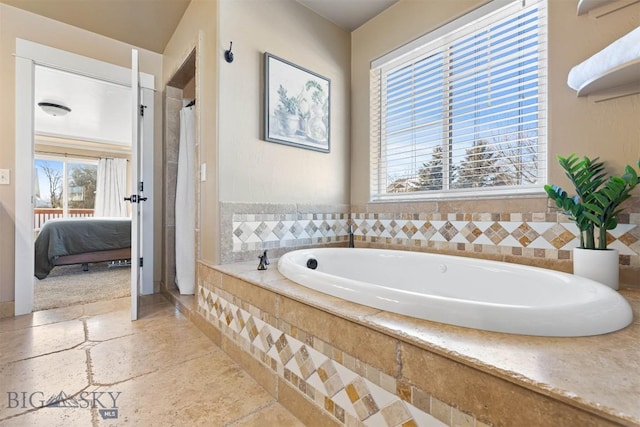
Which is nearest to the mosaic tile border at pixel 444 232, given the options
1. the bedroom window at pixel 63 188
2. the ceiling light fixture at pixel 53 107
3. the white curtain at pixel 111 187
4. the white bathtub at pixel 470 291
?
the white bathtub at pixel 470 291

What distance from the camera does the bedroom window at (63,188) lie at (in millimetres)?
6008

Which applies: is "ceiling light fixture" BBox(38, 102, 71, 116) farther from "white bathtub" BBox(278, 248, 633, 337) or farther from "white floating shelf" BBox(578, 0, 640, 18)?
"white floating shelf" BBox(578, 0, 640, 18)

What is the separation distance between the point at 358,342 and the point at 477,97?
170cm

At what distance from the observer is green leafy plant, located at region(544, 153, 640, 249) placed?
1.14m

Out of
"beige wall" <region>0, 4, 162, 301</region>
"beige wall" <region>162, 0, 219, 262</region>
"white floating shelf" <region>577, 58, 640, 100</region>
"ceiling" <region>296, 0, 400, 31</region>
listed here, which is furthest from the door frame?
"white floating shelf" <region>577, 58, 640, 100</region>

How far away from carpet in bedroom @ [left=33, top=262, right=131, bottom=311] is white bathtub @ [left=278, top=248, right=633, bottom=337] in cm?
232

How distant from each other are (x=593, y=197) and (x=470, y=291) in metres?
0.68

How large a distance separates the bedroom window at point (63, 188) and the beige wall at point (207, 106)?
6103 mm

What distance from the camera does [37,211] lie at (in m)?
5.87

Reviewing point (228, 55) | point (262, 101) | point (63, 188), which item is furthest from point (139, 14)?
point (63, 188)

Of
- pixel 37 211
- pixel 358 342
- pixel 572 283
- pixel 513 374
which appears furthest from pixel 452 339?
pixel 37 211

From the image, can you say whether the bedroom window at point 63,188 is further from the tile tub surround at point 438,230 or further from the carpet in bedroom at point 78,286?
the tile tub surround at point 438,230

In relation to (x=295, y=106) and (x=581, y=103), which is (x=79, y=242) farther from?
(x=581, y=103)

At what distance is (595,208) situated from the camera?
1184mm
